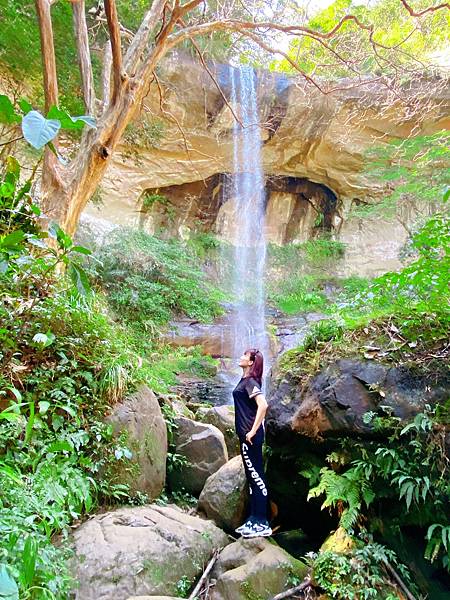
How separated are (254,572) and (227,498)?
0.89m

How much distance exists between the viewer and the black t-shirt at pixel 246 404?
3172 mm

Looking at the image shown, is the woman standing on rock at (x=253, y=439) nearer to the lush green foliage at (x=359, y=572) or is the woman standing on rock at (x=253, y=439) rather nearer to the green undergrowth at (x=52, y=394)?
the lush green foliage at (x=359, y=572)

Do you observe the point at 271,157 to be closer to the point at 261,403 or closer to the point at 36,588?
the point at 261,403

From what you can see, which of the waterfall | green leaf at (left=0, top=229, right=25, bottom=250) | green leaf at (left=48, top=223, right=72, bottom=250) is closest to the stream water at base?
the waterfall

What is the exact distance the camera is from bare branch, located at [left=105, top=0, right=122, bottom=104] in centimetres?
395

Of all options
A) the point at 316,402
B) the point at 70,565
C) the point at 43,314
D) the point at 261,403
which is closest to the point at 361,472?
the point at 316,402

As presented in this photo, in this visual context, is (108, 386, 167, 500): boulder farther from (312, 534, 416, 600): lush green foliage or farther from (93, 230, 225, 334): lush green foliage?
(93, 230, 225, 334): lush green foliage

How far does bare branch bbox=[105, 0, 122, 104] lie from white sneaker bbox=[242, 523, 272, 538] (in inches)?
180

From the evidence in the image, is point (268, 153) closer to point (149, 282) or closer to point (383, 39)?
point (383, 39)

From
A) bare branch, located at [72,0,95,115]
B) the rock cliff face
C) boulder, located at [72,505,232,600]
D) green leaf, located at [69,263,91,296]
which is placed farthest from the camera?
the rock cliff face

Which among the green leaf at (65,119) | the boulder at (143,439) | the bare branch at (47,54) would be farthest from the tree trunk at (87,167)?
the green leaf at (65,119)

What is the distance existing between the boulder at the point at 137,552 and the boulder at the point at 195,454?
900mm

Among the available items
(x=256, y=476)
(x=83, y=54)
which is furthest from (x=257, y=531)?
(x=83, y=54)

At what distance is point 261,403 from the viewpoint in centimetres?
311
